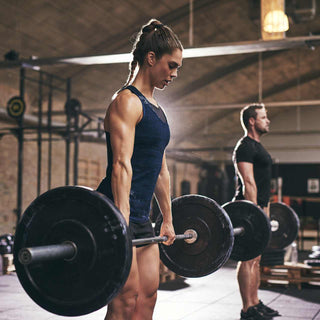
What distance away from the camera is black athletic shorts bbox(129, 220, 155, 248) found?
169 cm

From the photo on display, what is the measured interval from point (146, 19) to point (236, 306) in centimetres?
548

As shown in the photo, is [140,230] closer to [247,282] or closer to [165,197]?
[165,197]

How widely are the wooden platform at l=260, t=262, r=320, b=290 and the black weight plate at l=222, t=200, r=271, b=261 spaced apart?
7.00 feet

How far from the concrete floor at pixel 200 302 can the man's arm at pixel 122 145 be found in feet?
6.89

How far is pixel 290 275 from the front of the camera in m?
4.93

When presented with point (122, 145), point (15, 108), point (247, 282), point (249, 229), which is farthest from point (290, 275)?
point (15, 108)

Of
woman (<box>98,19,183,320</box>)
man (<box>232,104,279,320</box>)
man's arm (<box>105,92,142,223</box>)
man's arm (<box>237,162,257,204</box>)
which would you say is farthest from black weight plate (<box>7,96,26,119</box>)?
man's arm (<box>105,92,142,223</box>)

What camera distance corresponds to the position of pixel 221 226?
2.24 metres

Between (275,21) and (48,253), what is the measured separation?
4.06 m

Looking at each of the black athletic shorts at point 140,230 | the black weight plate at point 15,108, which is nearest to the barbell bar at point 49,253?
the black athletic shorts at point 140,230

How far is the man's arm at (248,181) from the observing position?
3239mm

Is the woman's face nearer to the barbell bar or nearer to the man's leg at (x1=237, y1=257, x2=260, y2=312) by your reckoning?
the barbell bar

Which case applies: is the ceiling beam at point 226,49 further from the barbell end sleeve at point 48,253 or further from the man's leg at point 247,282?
the barbell end sleeve at point 48,253

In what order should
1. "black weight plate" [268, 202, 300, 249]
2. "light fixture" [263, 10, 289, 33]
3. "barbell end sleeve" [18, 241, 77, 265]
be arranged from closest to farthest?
"barbell end sleeve" [18, 241, 77, 265] < "black weight plate" [268, 202, 300, 249] < "light fixture" [263, 10, 289, 33]
